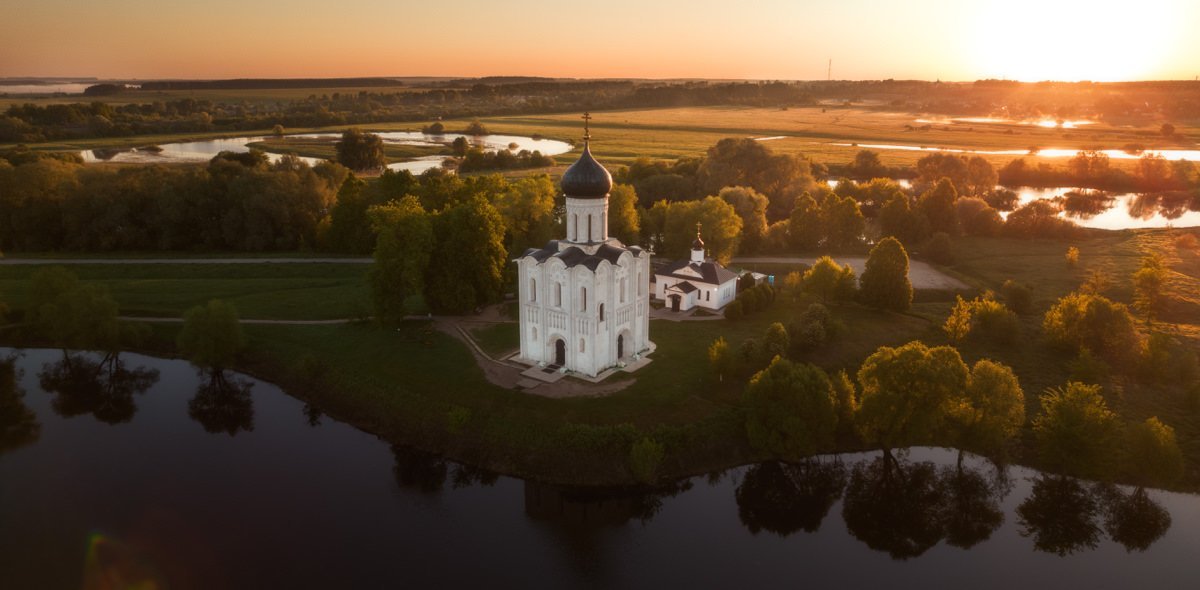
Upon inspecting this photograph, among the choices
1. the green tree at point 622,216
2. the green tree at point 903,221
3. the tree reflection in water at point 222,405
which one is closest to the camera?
the tree reflection in water at point 222,405

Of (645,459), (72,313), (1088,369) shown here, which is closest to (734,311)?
(645,459)

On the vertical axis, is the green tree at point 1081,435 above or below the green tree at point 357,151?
below

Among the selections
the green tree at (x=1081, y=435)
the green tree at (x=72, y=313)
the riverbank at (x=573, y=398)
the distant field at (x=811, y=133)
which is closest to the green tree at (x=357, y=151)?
the distant field at (x=811, y=133)

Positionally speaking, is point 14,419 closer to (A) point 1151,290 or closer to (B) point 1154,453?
(B) point 1154,453

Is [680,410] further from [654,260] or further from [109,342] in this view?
[109,342]

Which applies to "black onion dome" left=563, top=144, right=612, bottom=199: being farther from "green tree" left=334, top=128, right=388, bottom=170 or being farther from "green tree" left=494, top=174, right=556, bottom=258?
"green tree" left=334, top=128, right=388, bottom=170

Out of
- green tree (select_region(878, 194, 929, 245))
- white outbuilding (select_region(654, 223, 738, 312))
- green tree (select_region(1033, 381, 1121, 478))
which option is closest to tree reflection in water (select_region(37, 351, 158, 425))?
white outbuilding (select_region(654, 223, 738, 312))

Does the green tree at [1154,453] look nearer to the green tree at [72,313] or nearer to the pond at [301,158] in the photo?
the green tree at [72,313]
